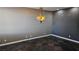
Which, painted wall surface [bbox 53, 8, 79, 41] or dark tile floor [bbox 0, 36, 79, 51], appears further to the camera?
painted wall surface [bbox 53, 8, 79, 41]

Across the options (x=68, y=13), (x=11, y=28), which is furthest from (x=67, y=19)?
(x=11, y=28)

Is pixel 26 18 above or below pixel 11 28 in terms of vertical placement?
above

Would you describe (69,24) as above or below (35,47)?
above

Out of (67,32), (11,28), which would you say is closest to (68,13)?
(67,32)

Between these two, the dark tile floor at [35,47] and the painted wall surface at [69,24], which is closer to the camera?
the dark tile floor at [35,47]

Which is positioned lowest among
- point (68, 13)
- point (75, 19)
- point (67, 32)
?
point (67, 32)

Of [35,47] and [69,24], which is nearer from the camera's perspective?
[35,47]
